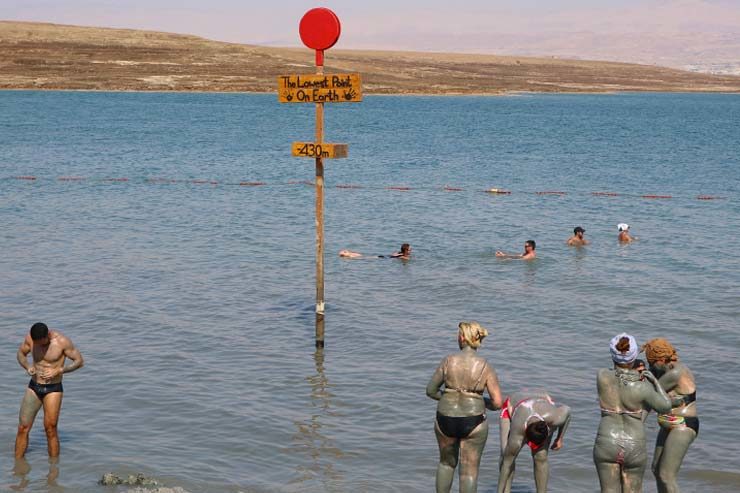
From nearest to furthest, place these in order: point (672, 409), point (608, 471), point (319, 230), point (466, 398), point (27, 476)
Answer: point (608, 471) < point (466, 398) < point (672, 409) < point (27, 476) < point (319, 230)

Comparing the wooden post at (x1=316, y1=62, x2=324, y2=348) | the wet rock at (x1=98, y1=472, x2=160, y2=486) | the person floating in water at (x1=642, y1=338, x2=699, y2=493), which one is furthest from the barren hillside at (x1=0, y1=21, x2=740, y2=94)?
the person floating in water at (x1=642, y1=338, x2=699, y2=493)

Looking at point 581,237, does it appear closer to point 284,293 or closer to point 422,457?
point 284,293

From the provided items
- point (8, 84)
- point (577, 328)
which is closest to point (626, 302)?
point (577, 328)

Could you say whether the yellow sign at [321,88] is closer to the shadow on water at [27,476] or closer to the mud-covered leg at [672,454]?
the shadow on water at [27,476]

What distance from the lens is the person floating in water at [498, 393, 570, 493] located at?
9867 mm

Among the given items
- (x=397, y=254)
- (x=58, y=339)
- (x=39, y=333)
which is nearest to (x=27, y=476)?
(x=58, y=339)

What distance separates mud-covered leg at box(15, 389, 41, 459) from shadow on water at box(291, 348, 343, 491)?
322 cm

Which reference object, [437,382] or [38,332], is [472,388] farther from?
[38,332]

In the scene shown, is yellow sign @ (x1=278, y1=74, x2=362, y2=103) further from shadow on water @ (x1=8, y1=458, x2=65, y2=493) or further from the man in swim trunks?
shadow on water @ (x1=8, y1=458, x2=65, y2=493)

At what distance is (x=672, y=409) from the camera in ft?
32.9

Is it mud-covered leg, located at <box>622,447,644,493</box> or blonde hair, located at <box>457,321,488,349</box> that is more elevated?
blonde hair, located at <box>457,321,488,349</box>

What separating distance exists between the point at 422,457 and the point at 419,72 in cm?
17788

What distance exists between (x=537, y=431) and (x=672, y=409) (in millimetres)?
1394

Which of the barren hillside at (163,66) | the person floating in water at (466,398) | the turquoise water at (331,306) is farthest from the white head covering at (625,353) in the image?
the barren hillside at (163,66)
